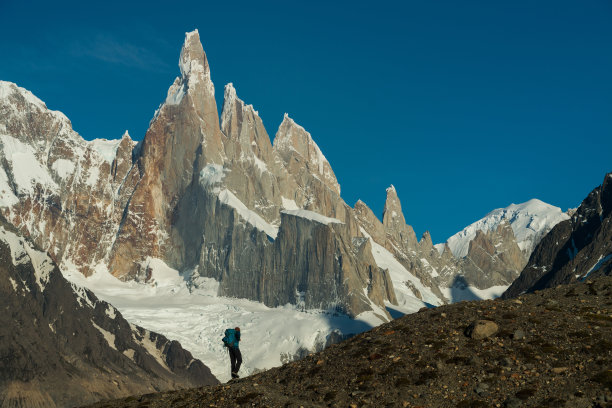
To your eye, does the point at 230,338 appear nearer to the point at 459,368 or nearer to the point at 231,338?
the point at 231,338

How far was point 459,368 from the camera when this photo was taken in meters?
62.9

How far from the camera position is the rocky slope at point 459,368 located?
190 feet

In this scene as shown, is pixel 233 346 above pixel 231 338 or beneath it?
beneath

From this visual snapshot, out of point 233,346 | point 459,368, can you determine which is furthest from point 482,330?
point 233,346

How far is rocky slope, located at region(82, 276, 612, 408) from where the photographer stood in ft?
190

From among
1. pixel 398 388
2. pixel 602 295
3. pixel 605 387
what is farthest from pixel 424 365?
pixel 602 295

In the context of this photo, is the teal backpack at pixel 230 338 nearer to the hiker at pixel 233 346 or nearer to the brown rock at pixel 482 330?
the hiker at pixel 233 346

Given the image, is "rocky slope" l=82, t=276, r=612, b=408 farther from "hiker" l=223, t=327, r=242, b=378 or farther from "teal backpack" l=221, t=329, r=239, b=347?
"teal backpack" l=221, t=329, r=239, b=347

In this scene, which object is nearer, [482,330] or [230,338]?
[482,330]

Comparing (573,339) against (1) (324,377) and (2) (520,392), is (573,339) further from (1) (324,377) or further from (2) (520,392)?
(1) (324,377)

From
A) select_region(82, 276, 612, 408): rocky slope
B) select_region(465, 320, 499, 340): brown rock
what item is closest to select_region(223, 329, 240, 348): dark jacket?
select_region(82, 276, 612, 408): rocky slope

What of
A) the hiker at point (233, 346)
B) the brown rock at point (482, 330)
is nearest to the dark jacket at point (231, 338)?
the hiker at point (233, 346)

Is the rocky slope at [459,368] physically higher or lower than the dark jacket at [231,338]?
lower

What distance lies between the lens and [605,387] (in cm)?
A: 5578
